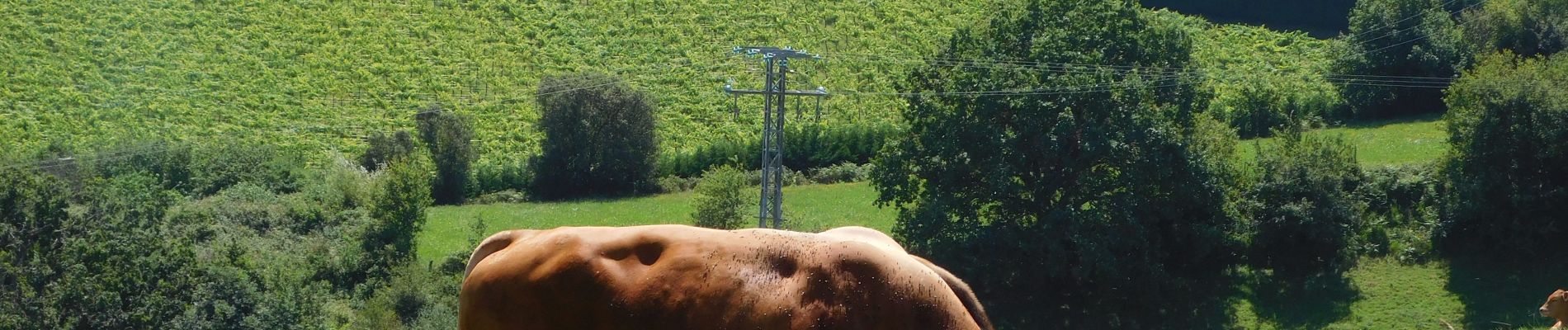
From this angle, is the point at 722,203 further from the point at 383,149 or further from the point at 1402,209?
the point at 1402,209

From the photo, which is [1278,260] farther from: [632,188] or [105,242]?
[105,242]

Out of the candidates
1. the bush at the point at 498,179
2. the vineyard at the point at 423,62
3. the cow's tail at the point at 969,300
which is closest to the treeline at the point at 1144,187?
the vineyard at the point at 423,62

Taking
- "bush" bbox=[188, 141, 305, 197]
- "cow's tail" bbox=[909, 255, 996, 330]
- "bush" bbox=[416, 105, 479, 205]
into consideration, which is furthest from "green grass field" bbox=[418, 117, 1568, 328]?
"cow's tail" bbox=[909, 255, 996, 330]

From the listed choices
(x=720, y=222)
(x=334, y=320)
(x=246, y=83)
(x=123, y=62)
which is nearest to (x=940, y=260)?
(x=720, y=222)

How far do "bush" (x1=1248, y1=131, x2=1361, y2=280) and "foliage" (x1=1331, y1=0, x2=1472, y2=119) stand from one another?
69.5 ft

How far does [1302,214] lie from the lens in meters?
45.8

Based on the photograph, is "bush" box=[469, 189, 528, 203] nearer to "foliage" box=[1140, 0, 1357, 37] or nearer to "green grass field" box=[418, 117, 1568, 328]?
"green grass field" box=[418, 117, 1568, 328]

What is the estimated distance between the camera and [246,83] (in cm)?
7594

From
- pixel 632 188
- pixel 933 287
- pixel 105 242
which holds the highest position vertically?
pixel 933 287

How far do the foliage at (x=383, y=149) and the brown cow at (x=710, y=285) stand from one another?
56.2m

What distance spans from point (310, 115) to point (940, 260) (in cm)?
4050

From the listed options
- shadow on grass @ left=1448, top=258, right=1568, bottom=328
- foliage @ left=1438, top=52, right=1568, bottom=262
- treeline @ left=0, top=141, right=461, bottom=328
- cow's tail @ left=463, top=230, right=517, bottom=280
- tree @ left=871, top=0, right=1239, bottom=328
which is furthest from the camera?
foliage @ left=1438, top=52, right=1568, bottom=262

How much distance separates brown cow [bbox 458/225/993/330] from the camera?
9.54 meters

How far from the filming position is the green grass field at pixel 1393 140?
53.8 meters
